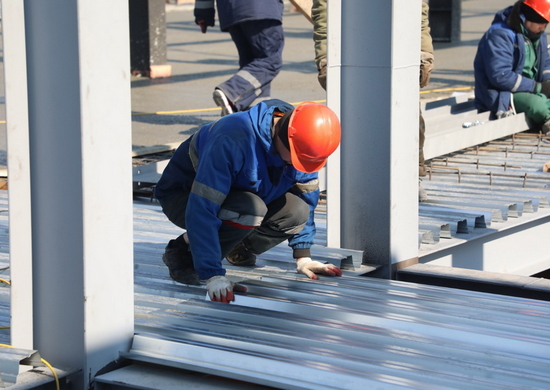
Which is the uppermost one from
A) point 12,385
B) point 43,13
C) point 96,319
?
point 43,13

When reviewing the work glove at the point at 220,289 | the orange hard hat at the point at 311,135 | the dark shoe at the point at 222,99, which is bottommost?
the work glove at the point at 220,289

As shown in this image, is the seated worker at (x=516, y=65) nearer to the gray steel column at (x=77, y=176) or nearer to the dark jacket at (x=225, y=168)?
the dark jacket at (x=225, y=168)

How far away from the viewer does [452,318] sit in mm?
3654

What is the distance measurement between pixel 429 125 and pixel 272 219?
4.80m

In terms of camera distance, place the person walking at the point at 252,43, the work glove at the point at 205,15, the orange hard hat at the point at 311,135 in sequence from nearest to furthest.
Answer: the orange hard hat at the point at 311,135, the person walking at the point at 252,43, the work glove at the point at 205,15

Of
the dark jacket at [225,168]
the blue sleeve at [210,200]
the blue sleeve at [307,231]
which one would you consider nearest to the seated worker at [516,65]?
the blue sleeve at [307,231]

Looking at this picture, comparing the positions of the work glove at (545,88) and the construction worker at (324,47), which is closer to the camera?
the construction worker at (324,47)

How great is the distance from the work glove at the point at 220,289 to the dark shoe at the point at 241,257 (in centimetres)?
71

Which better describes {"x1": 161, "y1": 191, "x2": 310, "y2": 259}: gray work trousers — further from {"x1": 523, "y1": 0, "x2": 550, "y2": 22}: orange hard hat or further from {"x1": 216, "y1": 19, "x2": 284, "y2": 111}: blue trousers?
{"x1": 523, "y1": 0, "x2": 550, "y2": 22}: orange hard hat

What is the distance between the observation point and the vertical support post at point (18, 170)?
3004 millimetres

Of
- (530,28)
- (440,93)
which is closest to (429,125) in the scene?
(530,28)

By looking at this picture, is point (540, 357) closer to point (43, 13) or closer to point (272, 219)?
point (272, 219)

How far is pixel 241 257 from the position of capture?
15.2ft

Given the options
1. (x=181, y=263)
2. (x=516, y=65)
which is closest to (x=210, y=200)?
(x=181, y=263)
